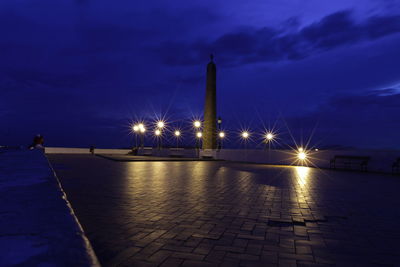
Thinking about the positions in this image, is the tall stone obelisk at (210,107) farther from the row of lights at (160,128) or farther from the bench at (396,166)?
the bench at (396,166)

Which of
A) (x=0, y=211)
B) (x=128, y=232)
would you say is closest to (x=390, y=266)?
(x=128, y=232)

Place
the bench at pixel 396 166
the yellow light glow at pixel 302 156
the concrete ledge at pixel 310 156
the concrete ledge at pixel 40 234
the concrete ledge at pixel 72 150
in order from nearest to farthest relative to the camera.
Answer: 1. the concrete ledge at pixel 40 234
2. the bench at pixel 396 166
3. the concrete ledge at pixel 310 156
4. the yellow light glow at pixel 302 156
5. the concrete ledge at pixel 72 150

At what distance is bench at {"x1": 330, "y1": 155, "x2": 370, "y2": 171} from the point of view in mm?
16422

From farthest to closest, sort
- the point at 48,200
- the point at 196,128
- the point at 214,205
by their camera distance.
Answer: the point at 196,128 < the point at 214,205 < the point at 48,200

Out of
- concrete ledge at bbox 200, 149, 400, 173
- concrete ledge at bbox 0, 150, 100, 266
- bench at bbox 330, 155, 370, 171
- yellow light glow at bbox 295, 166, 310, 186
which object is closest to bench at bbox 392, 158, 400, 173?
concrete ledge at bbox 200, 149, 400, 173

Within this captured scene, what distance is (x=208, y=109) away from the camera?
107 feet

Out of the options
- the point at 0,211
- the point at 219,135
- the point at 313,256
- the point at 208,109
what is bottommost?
the point at 313,256

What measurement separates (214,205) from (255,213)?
3.24 ft

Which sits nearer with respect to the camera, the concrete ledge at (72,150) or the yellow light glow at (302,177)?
the yellow light glow at (302,177)

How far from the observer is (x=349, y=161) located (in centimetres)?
1762

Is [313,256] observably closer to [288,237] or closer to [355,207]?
[288,237]

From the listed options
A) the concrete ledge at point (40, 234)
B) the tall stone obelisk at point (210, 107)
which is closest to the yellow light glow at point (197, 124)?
the tall stone obelisk at point (210, 107)

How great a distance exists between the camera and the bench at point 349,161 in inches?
647

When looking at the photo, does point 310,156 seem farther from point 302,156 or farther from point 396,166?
point 396,166
